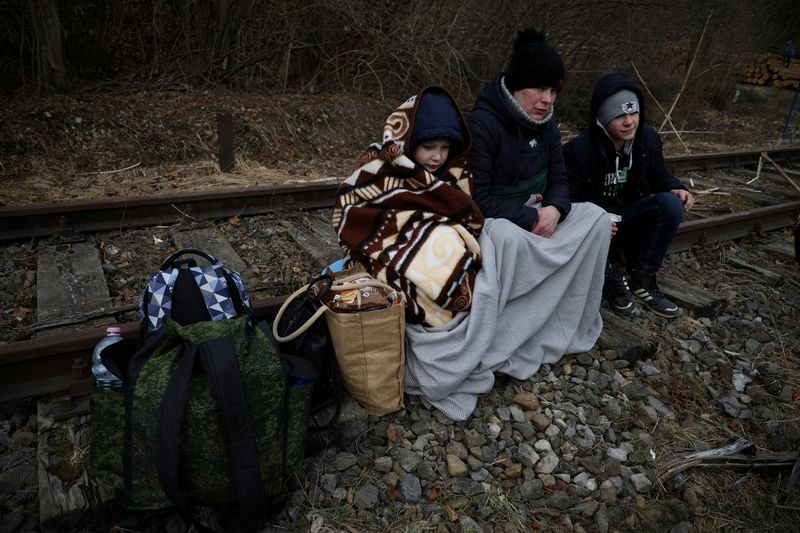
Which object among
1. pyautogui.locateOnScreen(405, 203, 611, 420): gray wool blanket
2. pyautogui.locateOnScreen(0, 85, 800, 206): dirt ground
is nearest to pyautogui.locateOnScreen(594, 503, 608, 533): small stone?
pyautogui.locateOnScreen(405, 203, 611, 420): gray wool blanket

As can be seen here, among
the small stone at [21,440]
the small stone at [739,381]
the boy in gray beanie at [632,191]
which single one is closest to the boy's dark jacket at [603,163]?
the boy in gray beanie at [632,191]

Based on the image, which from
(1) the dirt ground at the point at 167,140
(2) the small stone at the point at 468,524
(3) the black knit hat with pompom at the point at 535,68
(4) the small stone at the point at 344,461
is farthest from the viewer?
(1) the dirt ground at the point at 167,140

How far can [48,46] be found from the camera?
6.93 m

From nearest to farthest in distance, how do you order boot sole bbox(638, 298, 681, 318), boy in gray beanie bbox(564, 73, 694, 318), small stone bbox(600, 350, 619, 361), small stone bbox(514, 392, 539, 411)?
small stone bbox(514, 392, 539, 411) → small stone bbox(600, 350, 619, 361) → boy in gray beanie bbox(564, 73, 694, 318) → boot sole bbox(638, 298, 681, 318)

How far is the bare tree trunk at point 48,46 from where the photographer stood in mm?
6773

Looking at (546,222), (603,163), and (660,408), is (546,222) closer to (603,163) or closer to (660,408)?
(603,163)

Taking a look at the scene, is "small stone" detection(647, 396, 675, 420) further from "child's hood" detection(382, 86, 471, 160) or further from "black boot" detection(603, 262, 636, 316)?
"child's hood" detection(382, 86, 471, 160)

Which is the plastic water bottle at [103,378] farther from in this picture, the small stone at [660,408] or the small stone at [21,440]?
the small stone at [660,408]

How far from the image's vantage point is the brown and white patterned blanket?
2.62 m

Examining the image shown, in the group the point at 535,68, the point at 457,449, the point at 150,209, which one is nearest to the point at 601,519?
the point at 457,449

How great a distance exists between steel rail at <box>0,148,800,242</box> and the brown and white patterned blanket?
2070mm

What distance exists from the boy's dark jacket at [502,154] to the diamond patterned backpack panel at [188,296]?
1432 mm

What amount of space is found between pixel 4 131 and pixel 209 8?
3605 mm

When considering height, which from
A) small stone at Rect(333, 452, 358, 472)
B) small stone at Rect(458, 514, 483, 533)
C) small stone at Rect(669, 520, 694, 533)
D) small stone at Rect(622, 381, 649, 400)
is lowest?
small stone at Rect(669, 520, 694, 533)
